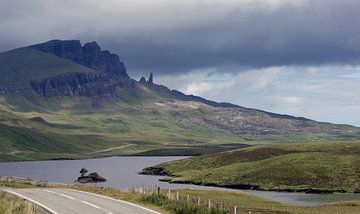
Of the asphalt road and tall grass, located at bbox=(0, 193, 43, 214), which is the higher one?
tall grass, located at bbox=(0, 193, 43, 214)

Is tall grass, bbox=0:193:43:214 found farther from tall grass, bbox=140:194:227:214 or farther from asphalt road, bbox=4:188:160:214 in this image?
tall grass, bbox=140:194:227:214

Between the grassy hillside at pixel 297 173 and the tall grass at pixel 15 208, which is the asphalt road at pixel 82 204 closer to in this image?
the tall grass at pixel 15 208

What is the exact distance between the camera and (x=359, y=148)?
18512 centimetres

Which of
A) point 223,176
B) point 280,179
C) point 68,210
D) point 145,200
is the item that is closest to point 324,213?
point 145,200

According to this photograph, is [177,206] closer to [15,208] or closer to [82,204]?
[82,204]

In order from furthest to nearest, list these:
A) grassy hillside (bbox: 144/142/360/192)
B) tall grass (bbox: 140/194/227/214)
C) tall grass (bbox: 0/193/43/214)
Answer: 1. grassy hillside (bbox: 144/142/360/192)
2. tall grass (bbox: 140/194/227/214)
3. tall grass (bbox: 0/193/43/214)

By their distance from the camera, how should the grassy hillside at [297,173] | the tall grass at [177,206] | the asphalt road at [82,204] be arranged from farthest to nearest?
the grassy hillside at [297,173], the asphalt road at [82,204], the tall grass at [177,206]

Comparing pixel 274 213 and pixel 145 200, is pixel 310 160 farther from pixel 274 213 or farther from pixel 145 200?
pixel 145 200

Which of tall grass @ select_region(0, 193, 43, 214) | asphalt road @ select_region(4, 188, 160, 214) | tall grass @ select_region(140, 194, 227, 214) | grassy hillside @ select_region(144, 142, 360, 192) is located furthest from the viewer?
grassy hillside @ select_region(144, 142, 360, 192)

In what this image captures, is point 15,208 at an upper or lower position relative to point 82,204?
upper

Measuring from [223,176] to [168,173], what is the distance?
3892 cm

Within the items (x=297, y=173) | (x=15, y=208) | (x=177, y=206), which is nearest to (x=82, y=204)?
(x=177, y=206)

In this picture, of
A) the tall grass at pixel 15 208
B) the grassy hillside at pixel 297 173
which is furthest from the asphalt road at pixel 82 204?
the grassy hillside at pixel 297 173

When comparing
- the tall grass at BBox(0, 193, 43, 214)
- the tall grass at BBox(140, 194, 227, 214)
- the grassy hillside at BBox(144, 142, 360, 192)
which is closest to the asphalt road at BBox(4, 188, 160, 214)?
the tall grass at BBox(140, 194, 227, 214)
